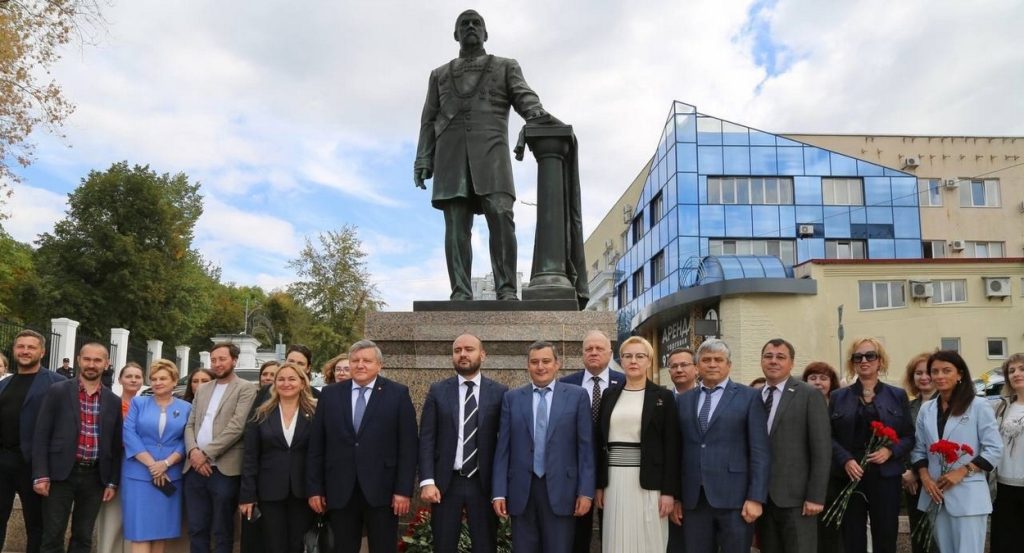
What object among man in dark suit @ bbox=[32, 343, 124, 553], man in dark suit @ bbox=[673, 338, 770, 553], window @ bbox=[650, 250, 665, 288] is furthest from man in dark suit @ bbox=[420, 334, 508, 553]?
window @ bbox=[650, 250, 665, 288]

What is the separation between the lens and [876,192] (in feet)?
122

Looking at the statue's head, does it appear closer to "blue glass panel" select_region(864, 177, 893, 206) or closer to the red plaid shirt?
the red plaid shirt

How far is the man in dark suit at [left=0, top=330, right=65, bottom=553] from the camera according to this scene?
5590 mm

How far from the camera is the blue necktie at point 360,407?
5055 millimetres

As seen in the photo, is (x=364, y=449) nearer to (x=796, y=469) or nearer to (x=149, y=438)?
(x=149, y=438)

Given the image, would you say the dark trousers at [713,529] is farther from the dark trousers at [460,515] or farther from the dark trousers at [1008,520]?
the dark trousers at [1008,520]

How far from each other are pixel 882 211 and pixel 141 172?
34675mm

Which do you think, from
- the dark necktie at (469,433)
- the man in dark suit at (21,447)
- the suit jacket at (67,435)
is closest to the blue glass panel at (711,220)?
the dark necktie at (469,433)

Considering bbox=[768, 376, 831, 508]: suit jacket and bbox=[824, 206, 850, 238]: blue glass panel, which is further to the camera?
bbox=[824, 206, 850, 238]: blue glass panel

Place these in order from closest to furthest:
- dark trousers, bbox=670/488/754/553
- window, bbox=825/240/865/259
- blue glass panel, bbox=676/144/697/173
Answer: dark trousers, bbox=670/488/754/553
blue glass panel, bbox=676/144/697/173
window, bbox=825/240/865/259

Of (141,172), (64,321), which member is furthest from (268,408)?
(141,172)

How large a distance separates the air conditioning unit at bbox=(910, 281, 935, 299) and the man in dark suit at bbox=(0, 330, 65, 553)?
29851 mm

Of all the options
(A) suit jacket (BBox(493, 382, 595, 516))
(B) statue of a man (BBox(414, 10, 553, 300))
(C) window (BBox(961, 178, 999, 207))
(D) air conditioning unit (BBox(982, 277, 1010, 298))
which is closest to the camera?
(A) suit jacket (BBox(493, 382, 595, 516))

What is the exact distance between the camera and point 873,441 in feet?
17.2
